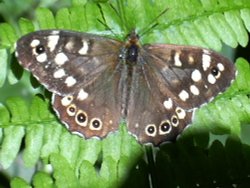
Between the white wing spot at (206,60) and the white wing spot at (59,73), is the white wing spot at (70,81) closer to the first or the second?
the white wing spot at (59,73)

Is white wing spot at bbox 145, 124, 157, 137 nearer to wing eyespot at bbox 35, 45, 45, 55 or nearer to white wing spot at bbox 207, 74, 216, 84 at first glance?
white wing spot at bbox 207, 74, 216, 84

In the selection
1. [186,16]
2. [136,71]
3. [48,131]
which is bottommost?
[48,131]

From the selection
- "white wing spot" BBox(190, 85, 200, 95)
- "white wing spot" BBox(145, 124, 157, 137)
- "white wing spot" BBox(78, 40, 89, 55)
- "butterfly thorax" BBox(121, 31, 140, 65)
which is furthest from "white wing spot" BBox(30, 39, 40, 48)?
"white wing spot" BBox(190, 85, 200, 95)

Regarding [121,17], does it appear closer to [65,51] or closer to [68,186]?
[65,51]

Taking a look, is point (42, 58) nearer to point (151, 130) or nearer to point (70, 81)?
point (70, 81)

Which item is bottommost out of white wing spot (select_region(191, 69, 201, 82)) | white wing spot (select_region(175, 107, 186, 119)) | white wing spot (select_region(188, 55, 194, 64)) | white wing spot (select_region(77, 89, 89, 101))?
white wing spot (select_region(175, 107, 186, 119))

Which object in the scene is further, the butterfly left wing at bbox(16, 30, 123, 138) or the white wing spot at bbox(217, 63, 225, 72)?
the white wing spot at bbox(217, 63, 225, 72)

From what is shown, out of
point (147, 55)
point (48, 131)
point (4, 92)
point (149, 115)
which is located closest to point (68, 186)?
point (48, 131)
